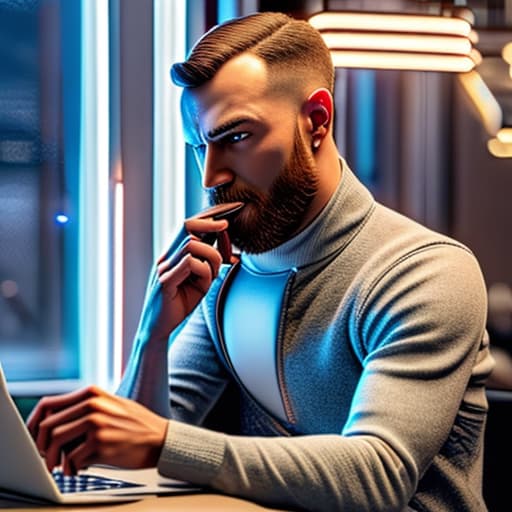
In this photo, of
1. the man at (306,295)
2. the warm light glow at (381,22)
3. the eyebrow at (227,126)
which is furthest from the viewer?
the warm light glow at (381,22)

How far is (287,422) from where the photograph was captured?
1.62m

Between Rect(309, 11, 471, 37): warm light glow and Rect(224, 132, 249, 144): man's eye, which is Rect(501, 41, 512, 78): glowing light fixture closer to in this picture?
Rect(309, 11, 471, 37): warm light glow

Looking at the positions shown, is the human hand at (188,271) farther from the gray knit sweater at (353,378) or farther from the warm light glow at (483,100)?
the warm light glow at (483,100)

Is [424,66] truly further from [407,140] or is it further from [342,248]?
[342,248]

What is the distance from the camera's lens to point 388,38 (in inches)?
77.1

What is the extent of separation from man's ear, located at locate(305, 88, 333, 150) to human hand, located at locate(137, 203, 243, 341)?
16 cm

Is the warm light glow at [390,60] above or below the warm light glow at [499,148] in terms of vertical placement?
above

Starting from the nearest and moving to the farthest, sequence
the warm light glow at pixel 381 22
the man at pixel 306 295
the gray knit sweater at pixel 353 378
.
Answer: the gray knit sweater at pixel 353 378
the man at pixel 306 295
the warm light glow at pixel 381 22

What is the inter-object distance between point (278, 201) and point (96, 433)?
543mm

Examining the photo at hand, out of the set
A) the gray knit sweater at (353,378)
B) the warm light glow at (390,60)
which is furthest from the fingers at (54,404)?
the warm light glow at (390,60)

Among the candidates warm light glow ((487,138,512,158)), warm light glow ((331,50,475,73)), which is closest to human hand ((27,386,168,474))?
warm light glow ((331,50,475,73))

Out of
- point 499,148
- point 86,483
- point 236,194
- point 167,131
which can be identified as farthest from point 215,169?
point 499,148

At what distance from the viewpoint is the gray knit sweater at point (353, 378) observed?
3.97ft

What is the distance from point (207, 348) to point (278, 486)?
0.62m
